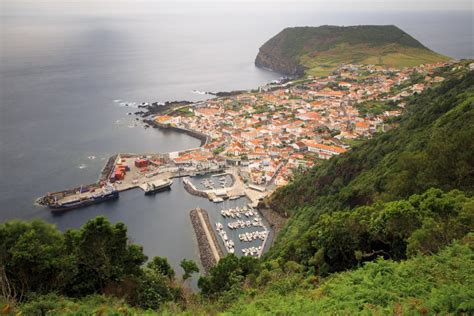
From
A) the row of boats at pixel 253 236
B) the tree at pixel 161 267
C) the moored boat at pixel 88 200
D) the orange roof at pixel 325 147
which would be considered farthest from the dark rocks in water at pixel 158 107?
the tree at pixel 161 267

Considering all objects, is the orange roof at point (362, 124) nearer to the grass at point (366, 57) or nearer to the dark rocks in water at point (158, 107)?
the dark rocks in water at point (158, 107)

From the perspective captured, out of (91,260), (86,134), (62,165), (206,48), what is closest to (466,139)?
(91,260)

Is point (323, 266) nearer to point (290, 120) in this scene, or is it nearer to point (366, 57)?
point (290, 120)

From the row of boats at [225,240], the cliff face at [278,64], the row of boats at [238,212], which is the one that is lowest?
the row of boats at [225,240]

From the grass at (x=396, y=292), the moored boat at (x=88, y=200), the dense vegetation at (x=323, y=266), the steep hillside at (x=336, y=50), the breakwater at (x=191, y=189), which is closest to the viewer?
the grass at (x=396, y=292)

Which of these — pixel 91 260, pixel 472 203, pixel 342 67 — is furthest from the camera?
pixel 342 67

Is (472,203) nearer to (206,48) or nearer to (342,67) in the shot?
(342,67)

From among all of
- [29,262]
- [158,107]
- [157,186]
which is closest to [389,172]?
[29,262]
